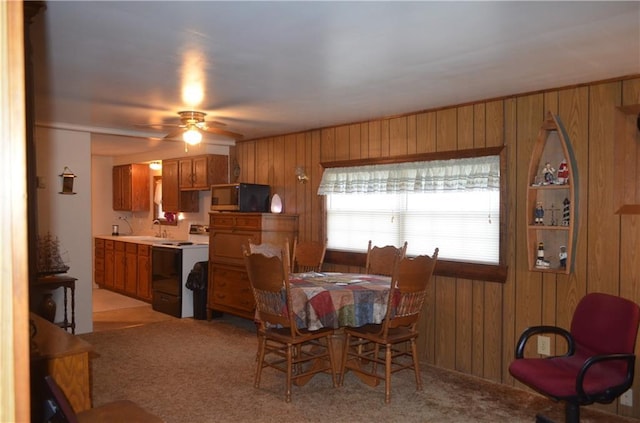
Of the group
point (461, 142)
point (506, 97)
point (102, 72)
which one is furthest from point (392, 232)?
point (102, 72)

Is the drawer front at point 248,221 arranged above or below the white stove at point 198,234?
above

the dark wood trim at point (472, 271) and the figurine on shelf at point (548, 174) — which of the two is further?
the dark wood trim at point (472, 271)

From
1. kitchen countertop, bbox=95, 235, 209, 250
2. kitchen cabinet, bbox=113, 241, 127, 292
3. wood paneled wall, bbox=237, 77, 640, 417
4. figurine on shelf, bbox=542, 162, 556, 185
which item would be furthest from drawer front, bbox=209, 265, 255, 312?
figurine on shelf, bbox=542, 162, 556, 185

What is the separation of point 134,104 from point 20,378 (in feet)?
12.7

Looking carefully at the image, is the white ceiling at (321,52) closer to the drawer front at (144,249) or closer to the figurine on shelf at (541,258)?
the figurine on shelf at (541,258)

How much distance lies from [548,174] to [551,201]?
213mm

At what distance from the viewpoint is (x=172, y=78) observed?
3457 millimetres

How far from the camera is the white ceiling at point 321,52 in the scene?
2.30 meters

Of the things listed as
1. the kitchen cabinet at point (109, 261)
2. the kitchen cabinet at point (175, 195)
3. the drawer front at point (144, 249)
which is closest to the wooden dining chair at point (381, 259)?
the kitchen cabinet at point (175, 195)

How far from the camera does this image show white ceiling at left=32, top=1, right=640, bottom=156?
230cm

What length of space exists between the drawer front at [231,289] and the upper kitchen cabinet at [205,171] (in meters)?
1.27

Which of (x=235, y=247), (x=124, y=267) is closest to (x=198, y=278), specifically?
(x=235, y=247)

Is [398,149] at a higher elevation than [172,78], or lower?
lower

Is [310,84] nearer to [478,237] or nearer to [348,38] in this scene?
[348,38]
